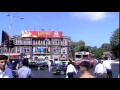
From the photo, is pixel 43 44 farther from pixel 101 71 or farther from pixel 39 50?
pixel 101 71

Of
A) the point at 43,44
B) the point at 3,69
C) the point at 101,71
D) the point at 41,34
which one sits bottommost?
the point at 101,71

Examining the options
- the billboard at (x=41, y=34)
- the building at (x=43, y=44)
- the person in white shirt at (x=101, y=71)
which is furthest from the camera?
the building at (x=43, y=44)

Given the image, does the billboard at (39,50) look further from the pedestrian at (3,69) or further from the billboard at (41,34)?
the pedestrian at (3,69)

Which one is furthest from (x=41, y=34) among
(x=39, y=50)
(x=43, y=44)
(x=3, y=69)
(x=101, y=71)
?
(x=3, y=69)

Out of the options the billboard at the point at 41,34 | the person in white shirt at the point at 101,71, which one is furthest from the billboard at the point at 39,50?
the person in white shirt at the point at 101,71

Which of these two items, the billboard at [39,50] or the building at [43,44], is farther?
the billboard at [39,50]

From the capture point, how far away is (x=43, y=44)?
7294cm

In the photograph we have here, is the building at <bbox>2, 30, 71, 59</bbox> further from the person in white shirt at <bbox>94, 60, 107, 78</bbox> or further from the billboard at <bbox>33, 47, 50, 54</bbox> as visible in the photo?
the person in white shirt at <bbox>94, 60, 107, 78</bbox>

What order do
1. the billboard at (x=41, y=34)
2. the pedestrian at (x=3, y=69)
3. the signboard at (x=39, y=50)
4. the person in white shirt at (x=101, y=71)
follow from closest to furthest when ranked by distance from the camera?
1. the pedestrian at (x=3, y=69)
2. the person in white shirt at (x=101, y=71)
3. the billboard at (x=41, y=34)
4. the signboard at (x=39, y=50)

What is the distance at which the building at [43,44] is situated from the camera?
2800 inches

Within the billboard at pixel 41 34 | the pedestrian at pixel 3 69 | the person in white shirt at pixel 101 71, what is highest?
the billboard at pixel 41 34
